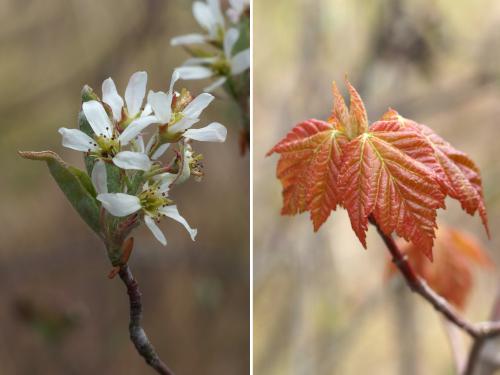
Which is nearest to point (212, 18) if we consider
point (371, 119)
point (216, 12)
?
point (216, 12)

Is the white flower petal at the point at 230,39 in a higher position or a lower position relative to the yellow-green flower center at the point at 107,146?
higher

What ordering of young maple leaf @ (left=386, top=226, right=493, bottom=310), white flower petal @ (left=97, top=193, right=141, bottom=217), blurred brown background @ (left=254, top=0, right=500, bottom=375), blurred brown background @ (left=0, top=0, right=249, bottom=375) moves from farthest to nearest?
blurred brown background @ (left=0, top=0, right=249, bottom=375), blurred brown background @ (left=254, top=0, right=500, bottom=375), young maple leaf @ (left=386, top=226, right=493, bottom=310), white flower petal @ (left=97, top=193, right=141, bottom=217)

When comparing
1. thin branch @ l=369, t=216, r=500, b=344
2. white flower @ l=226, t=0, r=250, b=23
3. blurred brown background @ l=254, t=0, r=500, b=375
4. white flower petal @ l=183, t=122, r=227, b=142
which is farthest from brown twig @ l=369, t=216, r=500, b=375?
blurred brown background @ l=254, t=0, r=500, b=375

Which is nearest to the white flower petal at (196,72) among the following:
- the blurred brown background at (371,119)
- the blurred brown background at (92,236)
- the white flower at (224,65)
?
the white flower at (224,65)

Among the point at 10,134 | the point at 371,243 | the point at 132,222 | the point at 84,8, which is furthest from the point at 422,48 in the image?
the point at 132,222

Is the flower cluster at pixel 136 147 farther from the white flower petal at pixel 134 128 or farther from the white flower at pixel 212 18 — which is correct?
the white flower at pixel 212 18

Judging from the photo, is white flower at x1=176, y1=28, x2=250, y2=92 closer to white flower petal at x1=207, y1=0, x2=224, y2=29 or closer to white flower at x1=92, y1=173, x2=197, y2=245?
white flower petal at x1=207, y1=0, x2=224, y2=29
